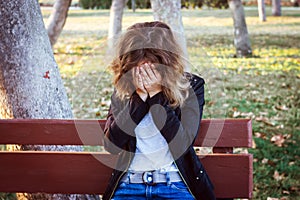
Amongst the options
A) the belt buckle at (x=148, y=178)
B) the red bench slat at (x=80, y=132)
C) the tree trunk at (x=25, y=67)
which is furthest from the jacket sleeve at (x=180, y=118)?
the tree trunk at (x=25, y=67)

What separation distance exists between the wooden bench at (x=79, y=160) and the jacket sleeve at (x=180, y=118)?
304mm

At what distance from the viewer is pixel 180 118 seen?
11.1 ft

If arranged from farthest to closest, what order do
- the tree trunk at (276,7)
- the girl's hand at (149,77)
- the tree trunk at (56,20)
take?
the tree trunk at (276,7) → the tree trunk at (56,20) → the girl's hand at (149,77)

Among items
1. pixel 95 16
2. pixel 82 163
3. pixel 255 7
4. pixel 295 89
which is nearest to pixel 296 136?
pixel 295 89

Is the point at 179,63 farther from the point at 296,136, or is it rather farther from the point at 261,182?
the point at 296,136

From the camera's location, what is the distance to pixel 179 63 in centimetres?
334

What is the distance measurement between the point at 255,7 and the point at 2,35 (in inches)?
1435

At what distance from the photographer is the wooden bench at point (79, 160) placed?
12.1ft

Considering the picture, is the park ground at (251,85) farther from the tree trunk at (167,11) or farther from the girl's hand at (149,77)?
the tree trunk at (167,11)

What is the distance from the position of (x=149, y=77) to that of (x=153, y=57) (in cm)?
11

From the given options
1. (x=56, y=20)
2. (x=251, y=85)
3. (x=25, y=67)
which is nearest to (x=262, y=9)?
(x=56, y=20)

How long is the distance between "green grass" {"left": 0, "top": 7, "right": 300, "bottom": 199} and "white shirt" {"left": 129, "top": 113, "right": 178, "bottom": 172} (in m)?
0.39

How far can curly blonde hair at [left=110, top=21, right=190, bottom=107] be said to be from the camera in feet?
10.8

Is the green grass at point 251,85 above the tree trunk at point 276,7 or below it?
above
